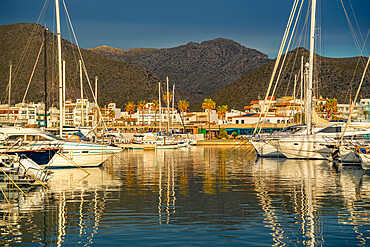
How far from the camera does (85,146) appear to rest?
133 feet

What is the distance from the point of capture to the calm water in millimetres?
14766

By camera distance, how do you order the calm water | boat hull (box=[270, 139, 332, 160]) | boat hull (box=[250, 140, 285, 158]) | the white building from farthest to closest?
the white building → boat hull (box=[250, 140, 285, 158]) → boat hull (box=[270, 139, 332, 160]) → the calm water

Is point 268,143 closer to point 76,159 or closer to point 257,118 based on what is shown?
point 76,159

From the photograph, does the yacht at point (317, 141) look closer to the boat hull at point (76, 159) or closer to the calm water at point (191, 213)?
the calm water at point (191, 213)

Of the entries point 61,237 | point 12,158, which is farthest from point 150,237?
point 12,158

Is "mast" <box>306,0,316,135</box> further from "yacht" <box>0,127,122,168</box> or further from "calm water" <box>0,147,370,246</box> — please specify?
"yacht" <box>0,127,122,168</box>

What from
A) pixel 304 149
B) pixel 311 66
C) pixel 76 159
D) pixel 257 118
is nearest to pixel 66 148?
pixel 76 159

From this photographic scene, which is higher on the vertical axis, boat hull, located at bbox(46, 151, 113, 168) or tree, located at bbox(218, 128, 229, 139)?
tree, located at bbox(218, 128, 229, 139)

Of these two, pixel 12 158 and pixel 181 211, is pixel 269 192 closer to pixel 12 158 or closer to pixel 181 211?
pixel 181 211

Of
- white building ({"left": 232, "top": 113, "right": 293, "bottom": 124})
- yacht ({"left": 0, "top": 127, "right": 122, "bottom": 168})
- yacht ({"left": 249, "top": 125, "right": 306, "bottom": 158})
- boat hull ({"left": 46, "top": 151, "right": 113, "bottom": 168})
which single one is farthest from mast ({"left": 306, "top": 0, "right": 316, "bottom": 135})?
white building ({"left": 232, "top": 113, "right": 293, "bottom": 124})

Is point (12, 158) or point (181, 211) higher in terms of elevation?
point (12, 158)

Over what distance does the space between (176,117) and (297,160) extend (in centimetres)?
13209

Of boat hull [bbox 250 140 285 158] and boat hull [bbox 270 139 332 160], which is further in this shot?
boat hull [bbox 250 140 285 158]

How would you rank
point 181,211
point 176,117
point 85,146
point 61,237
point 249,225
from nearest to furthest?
point 61,237
point 249,225
point 181,211
point 85,146
point 176,117
